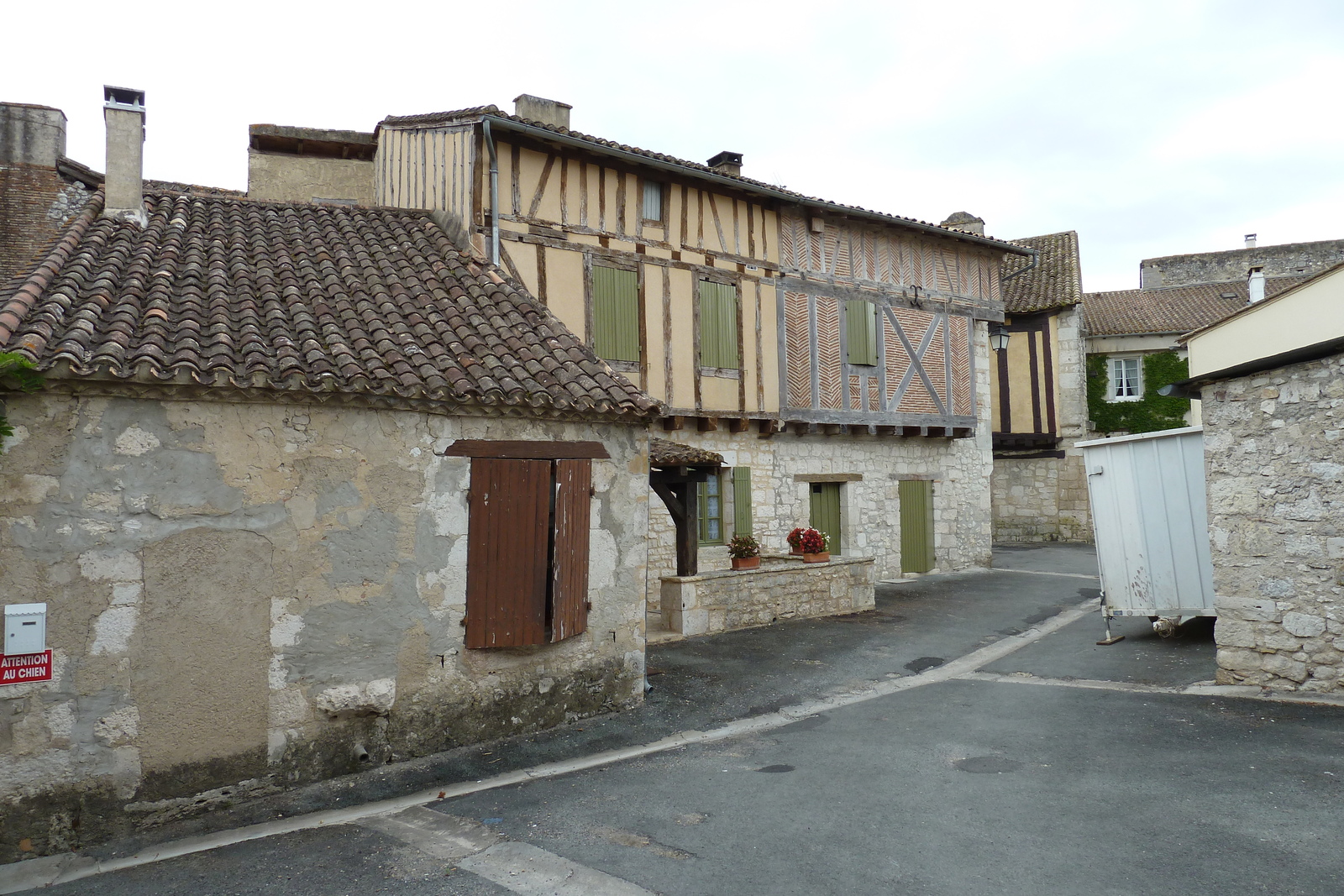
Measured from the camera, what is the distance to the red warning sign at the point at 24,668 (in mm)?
4555

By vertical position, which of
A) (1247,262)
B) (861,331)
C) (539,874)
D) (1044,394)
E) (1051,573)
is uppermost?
(1247,262)

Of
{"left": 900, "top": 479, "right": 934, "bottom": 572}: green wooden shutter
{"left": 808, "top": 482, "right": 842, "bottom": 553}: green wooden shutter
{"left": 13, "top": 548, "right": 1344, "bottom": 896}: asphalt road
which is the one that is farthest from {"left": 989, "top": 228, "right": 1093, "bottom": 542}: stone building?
{"left": 13, "top": 548, "right": 1344, "bottom": 896}: asphalt road

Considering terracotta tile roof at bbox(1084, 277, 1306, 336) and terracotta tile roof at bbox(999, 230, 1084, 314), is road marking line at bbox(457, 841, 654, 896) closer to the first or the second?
terracotta tile roof at bbox(999, 230, 1084, 314)

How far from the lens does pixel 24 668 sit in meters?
4.61

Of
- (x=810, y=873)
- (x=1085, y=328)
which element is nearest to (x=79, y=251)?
(x=810, y=873)

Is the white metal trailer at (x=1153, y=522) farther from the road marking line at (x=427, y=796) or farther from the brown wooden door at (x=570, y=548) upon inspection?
the brown wooden door at (x=570, y=548)

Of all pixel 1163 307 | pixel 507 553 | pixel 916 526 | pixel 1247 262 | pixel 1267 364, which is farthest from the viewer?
pixel 1247 262

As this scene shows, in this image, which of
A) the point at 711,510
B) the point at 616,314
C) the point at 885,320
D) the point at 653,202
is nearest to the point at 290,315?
the point at 616,314

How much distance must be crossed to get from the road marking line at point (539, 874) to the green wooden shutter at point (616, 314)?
24.2ft

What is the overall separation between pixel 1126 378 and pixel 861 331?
38.5ft

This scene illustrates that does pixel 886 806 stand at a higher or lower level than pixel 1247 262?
lower

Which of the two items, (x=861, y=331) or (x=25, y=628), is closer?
(x=25, y=628)

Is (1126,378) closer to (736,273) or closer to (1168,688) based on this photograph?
(736,273)

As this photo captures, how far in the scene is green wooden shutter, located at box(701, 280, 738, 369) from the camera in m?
12.2
